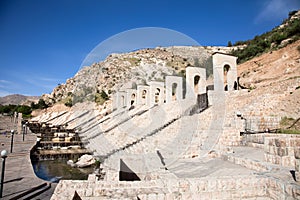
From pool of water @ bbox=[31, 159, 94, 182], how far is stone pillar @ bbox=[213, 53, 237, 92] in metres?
14.0

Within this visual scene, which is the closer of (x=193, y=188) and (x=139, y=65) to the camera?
(x=193, y=188)

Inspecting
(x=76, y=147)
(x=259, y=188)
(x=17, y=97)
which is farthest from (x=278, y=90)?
(x=17, y=97)

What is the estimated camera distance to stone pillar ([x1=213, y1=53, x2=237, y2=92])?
19148 millimetres

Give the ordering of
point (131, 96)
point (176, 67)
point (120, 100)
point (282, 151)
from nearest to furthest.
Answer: point (282, 151) → point (131, 96) → point (120, 100) → point (176, 67)

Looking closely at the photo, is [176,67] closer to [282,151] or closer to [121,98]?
[121,98]

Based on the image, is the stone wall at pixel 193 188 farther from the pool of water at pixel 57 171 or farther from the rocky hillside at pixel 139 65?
the rocky hillside at pixel 139 65

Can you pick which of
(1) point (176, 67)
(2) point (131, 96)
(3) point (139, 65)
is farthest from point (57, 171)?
(1) point (176, 67)

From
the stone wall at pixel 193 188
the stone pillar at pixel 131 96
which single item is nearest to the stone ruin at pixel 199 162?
the stone wall at pixel 193 188

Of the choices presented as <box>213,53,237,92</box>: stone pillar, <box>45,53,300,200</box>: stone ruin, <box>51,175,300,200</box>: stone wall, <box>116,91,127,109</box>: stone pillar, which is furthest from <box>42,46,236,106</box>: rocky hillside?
<box>51,175,300,200</box>: stone wall

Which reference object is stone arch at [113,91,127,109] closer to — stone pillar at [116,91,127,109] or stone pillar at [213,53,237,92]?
stone pillar at [116,91,127,109]

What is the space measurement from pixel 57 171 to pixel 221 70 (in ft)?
54.9

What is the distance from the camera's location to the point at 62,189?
4219 millimetres

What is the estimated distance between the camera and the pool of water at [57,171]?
397 inches

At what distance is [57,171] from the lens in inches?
440
